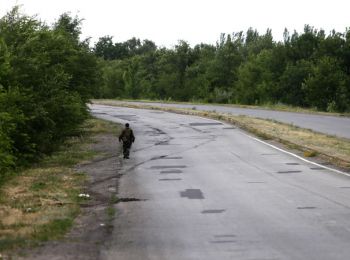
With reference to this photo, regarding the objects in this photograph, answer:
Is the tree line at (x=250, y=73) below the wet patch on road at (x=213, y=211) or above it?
above

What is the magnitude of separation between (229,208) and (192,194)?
227 cm

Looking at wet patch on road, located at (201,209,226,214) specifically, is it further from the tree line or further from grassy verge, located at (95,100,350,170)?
the tree line

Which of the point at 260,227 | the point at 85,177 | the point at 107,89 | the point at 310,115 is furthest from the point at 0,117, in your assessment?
the point at 107,89

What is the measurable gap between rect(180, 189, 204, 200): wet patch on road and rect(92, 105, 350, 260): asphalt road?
24mm

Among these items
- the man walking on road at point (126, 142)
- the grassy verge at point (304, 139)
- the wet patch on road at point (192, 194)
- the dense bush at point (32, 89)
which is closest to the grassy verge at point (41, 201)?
the dense bush at point (32, 89)

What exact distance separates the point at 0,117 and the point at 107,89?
85944mm

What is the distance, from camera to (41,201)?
1387cm

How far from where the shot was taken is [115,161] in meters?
22.9

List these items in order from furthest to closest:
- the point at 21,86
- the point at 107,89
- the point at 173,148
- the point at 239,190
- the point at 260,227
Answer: the point at 107,89, the point at 173,148, the point at 21,86, the point at 239,190, the point at 260,227

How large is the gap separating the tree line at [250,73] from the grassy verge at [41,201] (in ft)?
106

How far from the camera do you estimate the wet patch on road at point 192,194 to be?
14329 millimetres

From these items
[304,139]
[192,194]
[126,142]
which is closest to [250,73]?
[304,139]

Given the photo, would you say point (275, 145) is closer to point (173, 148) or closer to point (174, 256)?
point (173, 148)

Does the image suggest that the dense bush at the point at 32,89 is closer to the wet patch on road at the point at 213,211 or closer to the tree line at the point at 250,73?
the wet patch on road at the point at 213,211
